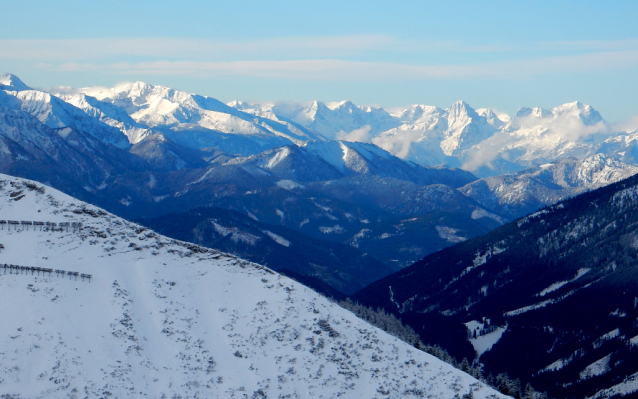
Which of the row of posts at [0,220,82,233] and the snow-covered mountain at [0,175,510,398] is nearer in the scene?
the snow-covered mountain at [0,175,510,398]

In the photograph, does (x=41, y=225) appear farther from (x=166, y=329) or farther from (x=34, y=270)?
(x=166, y=329)

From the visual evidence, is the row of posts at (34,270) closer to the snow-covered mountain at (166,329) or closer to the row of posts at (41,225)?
the snow-covered mountain at (166,329)

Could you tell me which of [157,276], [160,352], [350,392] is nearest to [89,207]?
[157,276]

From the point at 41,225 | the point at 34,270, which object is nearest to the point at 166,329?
the point at 34,270

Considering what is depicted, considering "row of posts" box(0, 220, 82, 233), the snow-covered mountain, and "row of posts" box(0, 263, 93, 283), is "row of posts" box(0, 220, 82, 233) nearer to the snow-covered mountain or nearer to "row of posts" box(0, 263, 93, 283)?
the snow-covered mountain

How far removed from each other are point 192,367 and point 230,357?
7.24 metres

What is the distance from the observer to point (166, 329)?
14625cm

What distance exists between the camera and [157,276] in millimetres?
162500

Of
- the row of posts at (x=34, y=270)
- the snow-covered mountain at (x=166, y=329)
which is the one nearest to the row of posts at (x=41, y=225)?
the snow-covered mountain at (x=166, y=329)

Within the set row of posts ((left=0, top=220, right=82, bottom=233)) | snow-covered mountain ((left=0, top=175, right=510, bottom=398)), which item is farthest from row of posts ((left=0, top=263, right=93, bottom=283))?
row of posts ((left=0, top=220, right=82, bottom=233))

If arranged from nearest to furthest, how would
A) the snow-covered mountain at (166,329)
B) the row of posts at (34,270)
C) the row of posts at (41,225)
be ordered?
the snow-covered mountain at (166,329)
the row of posts at (34,270)
the row of posts at (41,225)

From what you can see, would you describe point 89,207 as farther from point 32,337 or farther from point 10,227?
point 32,337

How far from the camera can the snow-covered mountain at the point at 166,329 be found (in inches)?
5108

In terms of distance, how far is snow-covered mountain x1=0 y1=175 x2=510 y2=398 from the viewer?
426 feet
